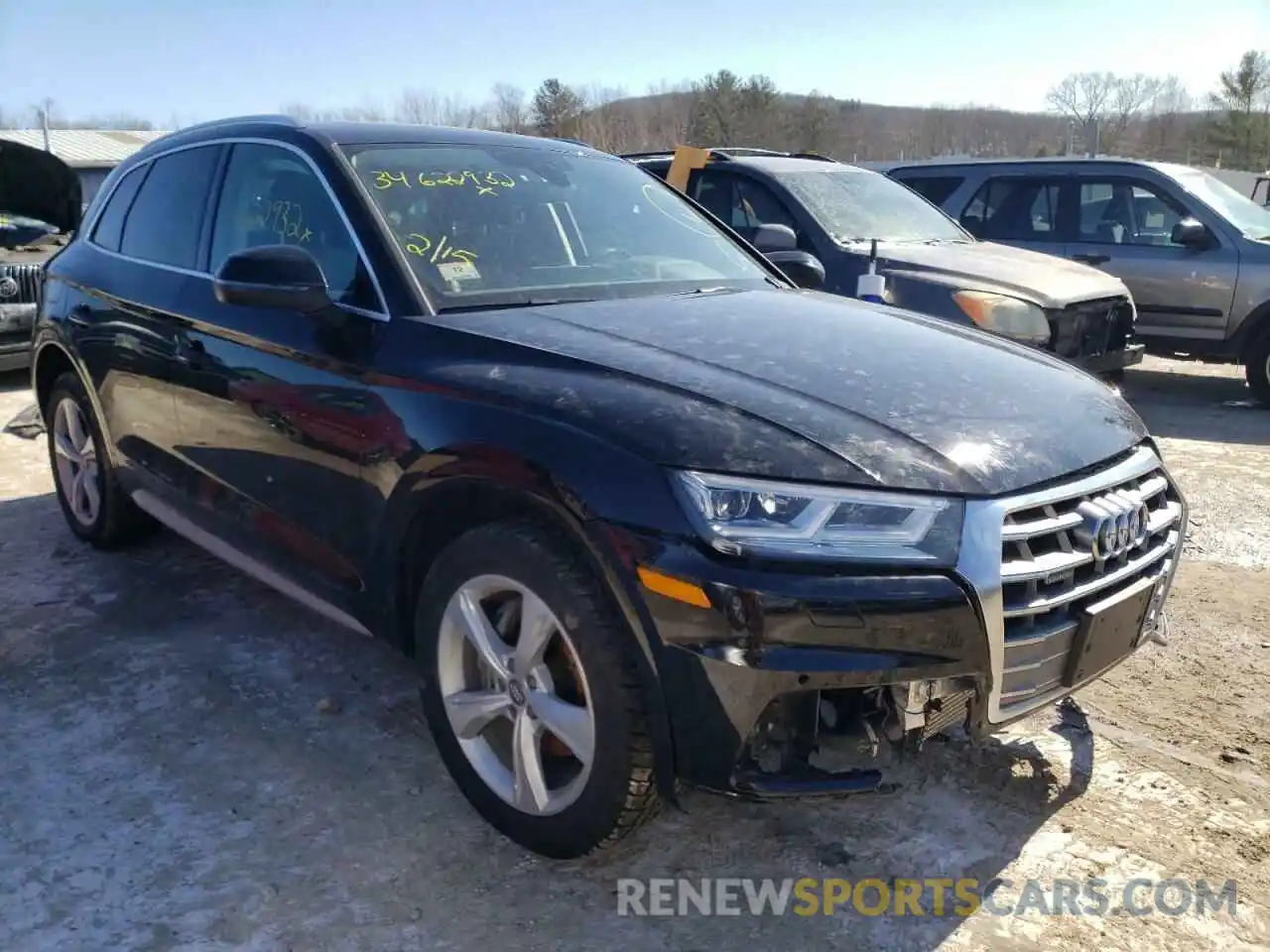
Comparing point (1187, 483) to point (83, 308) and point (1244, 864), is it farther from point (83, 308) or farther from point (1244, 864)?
point (83, 308)

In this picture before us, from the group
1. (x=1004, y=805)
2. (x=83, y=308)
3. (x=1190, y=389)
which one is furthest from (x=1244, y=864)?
(x=1190, y=389)

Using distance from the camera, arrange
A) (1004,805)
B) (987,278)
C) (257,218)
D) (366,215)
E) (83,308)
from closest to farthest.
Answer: (1004,805), (366,215), (257,218), (83,308), (987,278)

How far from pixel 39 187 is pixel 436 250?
24.2 feet

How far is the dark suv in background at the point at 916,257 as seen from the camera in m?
6.32

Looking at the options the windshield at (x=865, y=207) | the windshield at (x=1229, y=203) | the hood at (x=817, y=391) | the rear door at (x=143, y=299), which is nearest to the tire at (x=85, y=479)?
the rear door at (x=143, y=299)

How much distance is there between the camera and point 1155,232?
850cm

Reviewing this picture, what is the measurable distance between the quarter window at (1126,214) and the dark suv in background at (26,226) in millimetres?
7958

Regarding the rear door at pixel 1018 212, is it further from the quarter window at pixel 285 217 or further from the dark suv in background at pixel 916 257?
the quarter window at pixel 285 217

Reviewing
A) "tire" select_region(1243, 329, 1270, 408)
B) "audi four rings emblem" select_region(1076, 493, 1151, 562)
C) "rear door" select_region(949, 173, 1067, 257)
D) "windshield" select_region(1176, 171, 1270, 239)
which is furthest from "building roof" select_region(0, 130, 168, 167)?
"audi four rings emblem" select_region(1076, 493, 1151, 562)

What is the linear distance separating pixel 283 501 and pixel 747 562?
5.47 feet

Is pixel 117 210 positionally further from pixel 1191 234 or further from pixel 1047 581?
pixel 1191 234

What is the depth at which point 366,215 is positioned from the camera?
121 inches

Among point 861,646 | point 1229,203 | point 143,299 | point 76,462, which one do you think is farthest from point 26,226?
point 1229,203

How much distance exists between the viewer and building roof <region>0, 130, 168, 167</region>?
1700 inches
